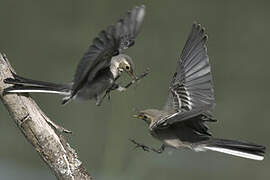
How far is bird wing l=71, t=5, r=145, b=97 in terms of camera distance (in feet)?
8.15

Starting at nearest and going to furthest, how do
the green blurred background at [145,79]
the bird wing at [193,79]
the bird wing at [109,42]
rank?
1. the bird wing at [109,42]
2. the bird wing at [193,79]
3. the green blurred background at [145,79]

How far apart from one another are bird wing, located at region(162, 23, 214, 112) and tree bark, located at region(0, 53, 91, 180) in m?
0.56

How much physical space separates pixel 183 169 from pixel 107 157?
0.54 metres

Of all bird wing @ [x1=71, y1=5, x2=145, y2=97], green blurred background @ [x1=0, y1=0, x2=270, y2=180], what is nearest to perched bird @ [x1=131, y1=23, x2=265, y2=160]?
bird wing @ [x1=71, y1=5, x2=145, y2=97]

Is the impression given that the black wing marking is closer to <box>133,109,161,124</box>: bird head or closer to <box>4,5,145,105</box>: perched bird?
<box>133,109,161,124</box>: bird head

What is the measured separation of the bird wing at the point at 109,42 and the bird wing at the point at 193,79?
14.6 inches

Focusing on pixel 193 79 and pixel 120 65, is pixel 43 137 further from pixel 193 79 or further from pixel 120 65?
pixel 193 79

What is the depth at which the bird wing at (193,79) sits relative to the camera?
294 cm

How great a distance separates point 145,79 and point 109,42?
2577 millimetres

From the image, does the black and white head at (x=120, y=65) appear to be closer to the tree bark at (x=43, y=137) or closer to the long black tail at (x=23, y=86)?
the long black tail at (x=23, y=86)

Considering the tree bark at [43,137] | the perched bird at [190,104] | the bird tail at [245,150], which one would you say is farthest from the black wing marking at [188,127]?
the tree bark at [43,137]

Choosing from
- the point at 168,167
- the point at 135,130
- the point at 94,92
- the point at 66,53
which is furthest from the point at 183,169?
the point at 94,92

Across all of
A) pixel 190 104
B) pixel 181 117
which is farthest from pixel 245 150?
pixel 190 104

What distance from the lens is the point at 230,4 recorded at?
5.42 m
